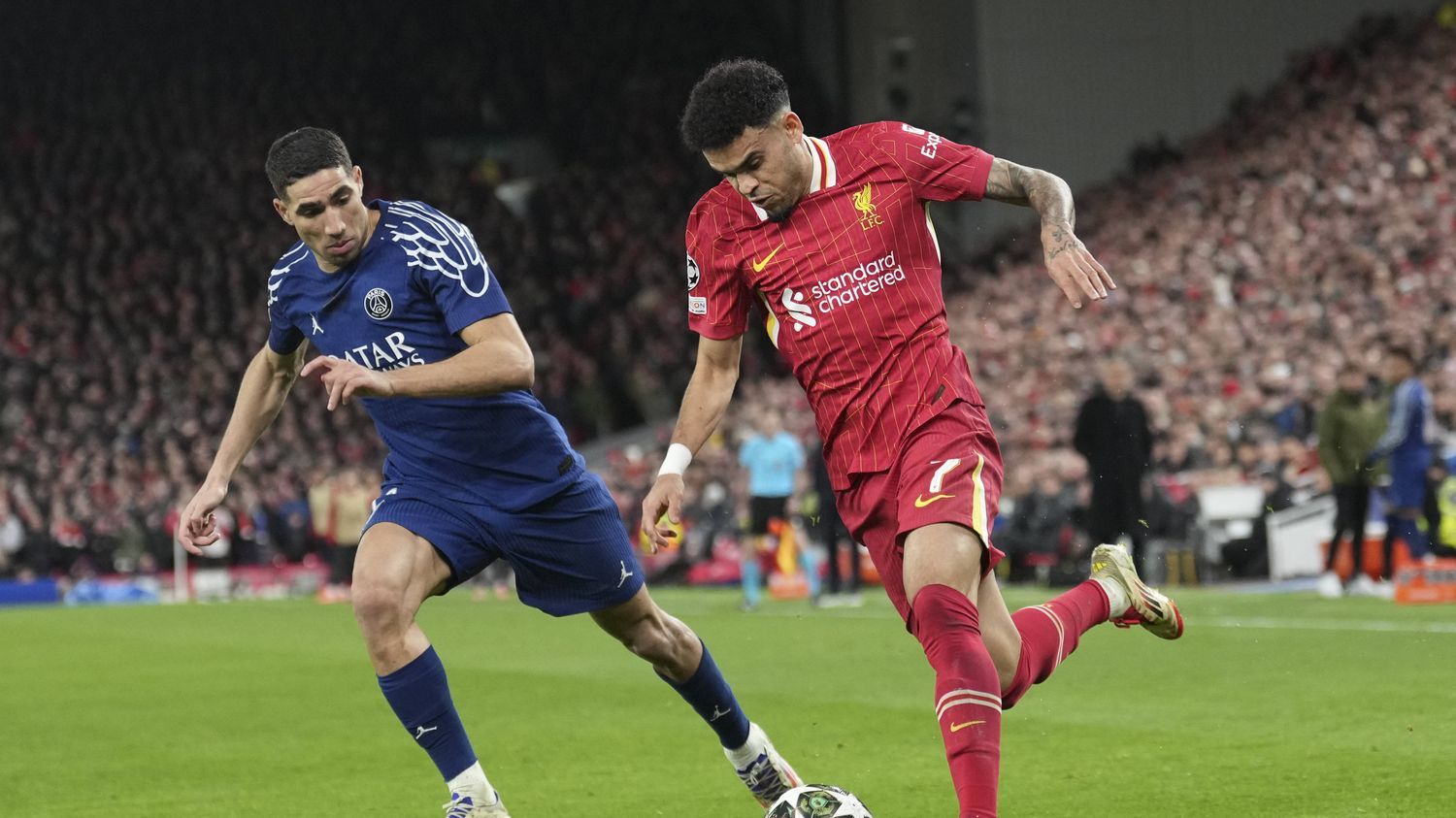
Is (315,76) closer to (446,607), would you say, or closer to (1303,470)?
(446,607)

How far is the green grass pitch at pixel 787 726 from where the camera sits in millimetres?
6391

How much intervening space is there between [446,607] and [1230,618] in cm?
975

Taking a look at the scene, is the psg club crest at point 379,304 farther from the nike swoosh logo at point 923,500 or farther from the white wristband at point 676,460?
the nike swoosh logo at point 923,500

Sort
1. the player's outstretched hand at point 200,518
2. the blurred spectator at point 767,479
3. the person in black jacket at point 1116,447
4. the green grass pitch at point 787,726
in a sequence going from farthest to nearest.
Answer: the blurred spectator at point 767,479 → the person in black jacket at point 1116,447 → the green grass pitch at point 787,726 → the player's outstretched hand at point 200,518

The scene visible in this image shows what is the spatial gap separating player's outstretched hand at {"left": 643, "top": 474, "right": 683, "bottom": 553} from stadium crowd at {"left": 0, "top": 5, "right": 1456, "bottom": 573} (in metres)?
13.8

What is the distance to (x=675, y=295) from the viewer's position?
33.5 meters

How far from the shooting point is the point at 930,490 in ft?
16.6

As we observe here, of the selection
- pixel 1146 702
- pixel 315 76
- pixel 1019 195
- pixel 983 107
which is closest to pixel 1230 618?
pixel 1146 702

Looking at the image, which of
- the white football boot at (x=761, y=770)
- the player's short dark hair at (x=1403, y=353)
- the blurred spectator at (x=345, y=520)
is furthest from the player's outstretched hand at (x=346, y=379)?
the blurred spectator at (x=345, y=520)

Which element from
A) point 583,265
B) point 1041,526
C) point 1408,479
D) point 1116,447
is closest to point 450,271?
point 1116,447

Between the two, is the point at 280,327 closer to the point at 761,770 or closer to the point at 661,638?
the point at 661,638

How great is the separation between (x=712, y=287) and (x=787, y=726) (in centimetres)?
346

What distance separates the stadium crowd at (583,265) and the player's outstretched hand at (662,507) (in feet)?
45.2

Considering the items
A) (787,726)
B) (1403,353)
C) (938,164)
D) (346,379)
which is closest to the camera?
(346,379)
